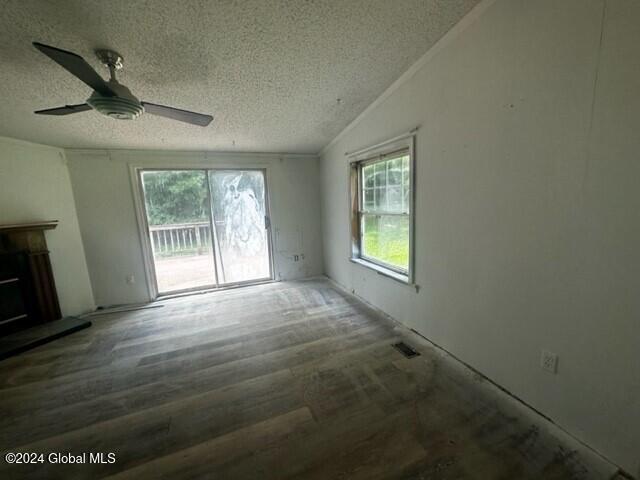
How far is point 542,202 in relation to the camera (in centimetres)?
141

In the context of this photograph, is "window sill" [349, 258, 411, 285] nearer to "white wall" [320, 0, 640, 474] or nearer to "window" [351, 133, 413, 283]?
"window" [351, 133, 413, 283]

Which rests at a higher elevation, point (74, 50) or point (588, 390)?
point (74, 50)

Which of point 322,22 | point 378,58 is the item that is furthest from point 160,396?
point 378,58

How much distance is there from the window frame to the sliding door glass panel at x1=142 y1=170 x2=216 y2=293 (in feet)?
7.25

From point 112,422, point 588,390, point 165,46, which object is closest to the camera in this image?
point 588,390

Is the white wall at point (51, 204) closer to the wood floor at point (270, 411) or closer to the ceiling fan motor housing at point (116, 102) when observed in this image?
the wood floor at point (270, 411)

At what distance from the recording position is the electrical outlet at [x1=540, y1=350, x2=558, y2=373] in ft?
4.64

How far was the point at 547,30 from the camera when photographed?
132cm

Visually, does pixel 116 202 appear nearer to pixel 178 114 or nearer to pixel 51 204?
pixel 51 204

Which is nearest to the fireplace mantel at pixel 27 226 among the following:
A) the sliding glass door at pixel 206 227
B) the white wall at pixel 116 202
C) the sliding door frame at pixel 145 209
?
the white wall at pixel 116 202

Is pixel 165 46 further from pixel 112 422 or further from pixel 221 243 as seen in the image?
pixel 221 243

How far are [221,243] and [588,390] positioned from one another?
4073mm

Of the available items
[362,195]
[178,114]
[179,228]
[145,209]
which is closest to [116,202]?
[145,209]

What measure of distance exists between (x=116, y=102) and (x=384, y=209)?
2.43 metres
